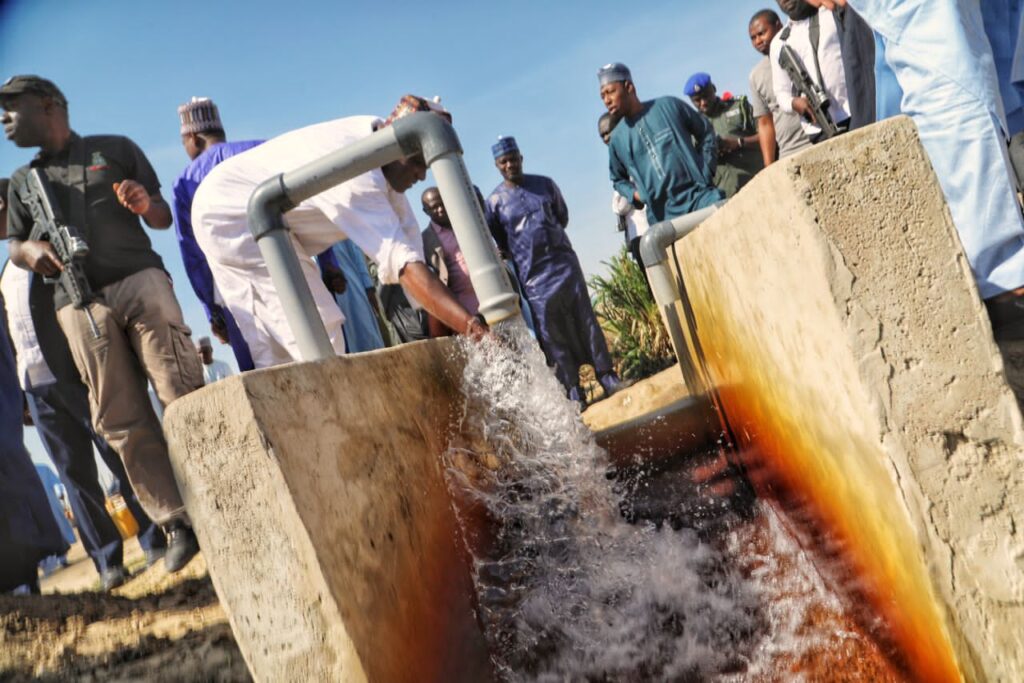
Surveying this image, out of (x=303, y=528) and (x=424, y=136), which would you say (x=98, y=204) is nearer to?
(x=424, y=136)

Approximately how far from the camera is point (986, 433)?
1.27 metres

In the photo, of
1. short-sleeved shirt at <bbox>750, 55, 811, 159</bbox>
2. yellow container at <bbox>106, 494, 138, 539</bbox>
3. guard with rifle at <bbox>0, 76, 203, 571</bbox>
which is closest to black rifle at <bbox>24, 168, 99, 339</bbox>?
guard with rifle at <bbox>0, 76, 203, 571</bbox>

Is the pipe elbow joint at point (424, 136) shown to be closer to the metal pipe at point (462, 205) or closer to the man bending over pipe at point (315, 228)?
the metal pipe at point (462, 205)

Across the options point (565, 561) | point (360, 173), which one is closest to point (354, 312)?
point (360, 173)

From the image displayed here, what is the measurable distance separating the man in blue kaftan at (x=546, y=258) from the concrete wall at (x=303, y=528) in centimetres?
404

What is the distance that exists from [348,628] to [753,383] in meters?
1.20

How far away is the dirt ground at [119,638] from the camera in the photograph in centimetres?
207

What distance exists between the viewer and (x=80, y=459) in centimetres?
403

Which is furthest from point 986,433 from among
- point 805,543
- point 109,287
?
point 109,287

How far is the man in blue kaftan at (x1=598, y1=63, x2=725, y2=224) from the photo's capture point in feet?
14.8

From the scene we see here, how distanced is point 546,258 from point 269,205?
11.6ft

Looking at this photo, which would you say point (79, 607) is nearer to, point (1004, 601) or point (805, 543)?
point (805, 543)

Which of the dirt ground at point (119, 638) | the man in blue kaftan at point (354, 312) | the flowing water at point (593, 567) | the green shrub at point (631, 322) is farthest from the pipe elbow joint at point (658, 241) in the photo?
the green shrub at point (631, 322)

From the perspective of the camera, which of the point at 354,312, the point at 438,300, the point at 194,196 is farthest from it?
the point at 354,312
